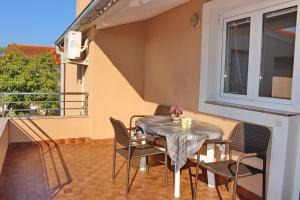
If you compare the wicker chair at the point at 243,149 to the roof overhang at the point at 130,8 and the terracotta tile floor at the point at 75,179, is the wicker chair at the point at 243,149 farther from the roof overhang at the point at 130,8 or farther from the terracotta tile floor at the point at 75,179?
the roof overhang at the point at 130,8

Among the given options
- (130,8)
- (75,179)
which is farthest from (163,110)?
(75,179)

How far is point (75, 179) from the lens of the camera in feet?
12.5

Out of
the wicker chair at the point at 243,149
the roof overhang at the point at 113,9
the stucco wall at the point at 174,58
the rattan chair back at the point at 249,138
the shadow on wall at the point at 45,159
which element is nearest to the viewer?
the wicker chair at the point at 243,149

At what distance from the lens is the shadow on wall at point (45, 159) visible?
367 centimetres

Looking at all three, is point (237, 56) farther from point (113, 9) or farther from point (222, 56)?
point (113, 9)

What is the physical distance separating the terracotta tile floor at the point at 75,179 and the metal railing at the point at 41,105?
0.94m

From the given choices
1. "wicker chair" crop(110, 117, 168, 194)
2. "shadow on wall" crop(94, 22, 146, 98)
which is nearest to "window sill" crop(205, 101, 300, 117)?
"wicker chair" crop(110, 117, 168, 194)

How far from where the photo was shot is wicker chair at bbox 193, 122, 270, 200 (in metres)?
2.76

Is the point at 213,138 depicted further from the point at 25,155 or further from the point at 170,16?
the point at 25,155

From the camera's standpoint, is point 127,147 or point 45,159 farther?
point 45,159

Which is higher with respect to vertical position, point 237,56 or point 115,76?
point 237,56

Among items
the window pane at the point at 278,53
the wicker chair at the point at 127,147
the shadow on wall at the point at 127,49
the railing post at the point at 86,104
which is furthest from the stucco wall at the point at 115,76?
the window pane at the point at 278,53

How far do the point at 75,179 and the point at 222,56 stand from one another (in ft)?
8.66

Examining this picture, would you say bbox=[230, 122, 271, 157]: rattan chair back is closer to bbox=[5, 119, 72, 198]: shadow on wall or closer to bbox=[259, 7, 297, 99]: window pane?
bbox=[259, 7, 297, 99]: window pane
